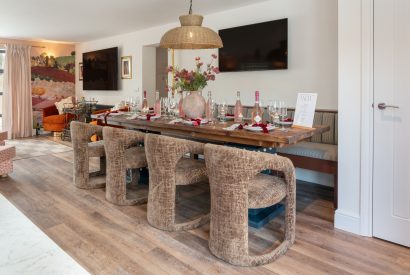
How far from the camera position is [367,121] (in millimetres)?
2391

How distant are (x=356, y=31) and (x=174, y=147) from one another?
5.20 ft

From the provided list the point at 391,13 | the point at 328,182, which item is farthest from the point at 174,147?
the point at 328,182

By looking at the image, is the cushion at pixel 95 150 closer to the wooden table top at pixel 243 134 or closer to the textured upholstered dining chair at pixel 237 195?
the wooden table top at pixel 243 134

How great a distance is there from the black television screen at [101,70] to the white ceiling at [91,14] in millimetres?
508

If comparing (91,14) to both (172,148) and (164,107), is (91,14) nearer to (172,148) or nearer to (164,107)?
(164,107)

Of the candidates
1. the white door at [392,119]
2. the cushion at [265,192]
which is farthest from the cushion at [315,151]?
the cushion at [265,192]

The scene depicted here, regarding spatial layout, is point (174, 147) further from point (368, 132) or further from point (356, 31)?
point (356, 31)

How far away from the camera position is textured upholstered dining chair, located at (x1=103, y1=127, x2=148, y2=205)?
289 centimetres

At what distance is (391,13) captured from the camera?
7.30 ft

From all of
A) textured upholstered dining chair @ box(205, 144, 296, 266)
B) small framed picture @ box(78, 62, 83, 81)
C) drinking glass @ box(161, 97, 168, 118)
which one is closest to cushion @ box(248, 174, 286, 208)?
textured upholstered dining chair @ box(205, 144, 296, 266)

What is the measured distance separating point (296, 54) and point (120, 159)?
247 centimetres

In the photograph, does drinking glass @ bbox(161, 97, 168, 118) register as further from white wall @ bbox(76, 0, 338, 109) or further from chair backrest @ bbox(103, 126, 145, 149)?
white wall @ bbox(76, 0, 338, 109)

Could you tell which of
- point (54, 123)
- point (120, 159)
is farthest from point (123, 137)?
point (54, 123)

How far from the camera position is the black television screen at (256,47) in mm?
4031
